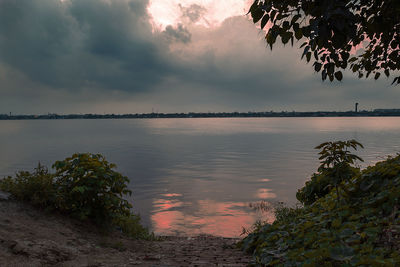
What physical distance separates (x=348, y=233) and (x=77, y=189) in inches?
253

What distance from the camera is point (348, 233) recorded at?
600cm

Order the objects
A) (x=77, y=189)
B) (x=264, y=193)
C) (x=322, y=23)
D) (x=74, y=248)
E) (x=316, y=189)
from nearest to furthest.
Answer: (x=322, y=23) → (x=74, y=248) → (x=77, y=189) → (x=316, y=189) → (x=264, y=193)

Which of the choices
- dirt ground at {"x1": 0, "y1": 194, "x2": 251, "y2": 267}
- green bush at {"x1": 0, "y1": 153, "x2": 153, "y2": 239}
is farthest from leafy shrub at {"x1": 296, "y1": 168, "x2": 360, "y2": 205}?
green bush at {"x1": 0, "y1": 153, "x2": 153, "y2": 239}

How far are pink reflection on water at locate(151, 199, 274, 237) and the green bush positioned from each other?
5.71 meters

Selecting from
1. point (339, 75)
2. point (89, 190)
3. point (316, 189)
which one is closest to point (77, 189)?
point (89, 190)

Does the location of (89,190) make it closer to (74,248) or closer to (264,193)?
(74,248)

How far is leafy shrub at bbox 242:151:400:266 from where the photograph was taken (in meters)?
5.13

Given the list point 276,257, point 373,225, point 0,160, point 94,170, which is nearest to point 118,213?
point 94,170

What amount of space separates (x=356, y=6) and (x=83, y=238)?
8.21 meters

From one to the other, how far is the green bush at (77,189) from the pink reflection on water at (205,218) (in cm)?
571

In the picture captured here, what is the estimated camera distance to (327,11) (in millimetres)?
3740

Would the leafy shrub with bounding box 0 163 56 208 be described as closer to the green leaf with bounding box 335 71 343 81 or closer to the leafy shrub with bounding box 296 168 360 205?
the green leaf with bounding box 335 71 343 81

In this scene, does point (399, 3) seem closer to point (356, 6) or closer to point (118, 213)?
point (356, 6)

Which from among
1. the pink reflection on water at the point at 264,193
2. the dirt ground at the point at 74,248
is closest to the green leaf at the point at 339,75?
the dirt ground at the point at 74,248
